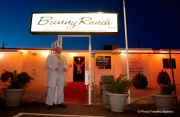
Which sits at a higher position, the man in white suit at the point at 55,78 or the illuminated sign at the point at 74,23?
the illuminated sign at the point at 74,23

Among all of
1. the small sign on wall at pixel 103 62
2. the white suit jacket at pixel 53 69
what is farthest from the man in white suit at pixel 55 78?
the small sign on wall at pixel 103 62

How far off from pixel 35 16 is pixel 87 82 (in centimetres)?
385

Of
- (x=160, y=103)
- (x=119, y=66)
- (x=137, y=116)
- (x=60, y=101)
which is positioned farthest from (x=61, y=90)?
(x=119, y=66)

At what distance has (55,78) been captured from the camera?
5645 millimetres

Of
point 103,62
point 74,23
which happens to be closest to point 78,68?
point 103,62

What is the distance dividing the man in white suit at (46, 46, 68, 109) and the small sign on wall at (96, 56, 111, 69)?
1064 cm

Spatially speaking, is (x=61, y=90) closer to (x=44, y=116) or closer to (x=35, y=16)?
(x=44, y=116)

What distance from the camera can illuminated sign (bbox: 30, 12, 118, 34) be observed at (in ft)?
23.1

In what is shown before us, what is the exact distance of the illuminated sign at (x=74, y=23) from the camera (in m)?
7.04

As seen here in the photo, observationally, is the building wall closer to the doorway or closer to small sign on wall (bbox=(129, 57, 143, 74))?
small sign on wall (bbox=(129, 57, 143, 74))

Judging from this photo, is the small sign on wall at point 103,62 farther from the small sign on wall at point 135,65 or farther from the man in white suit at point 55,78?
the man in white suit at point 55,78

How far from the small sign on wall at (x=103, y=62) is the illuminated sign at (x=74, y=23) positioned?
9472mm

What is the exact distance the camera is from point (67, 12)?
7355 millimetres

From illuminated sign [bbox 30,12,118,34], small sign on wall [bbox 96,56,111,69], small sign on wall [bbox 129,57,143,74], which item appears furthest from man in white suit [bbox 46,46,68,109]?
small sign on wall [bbox 129,57,143,74]
